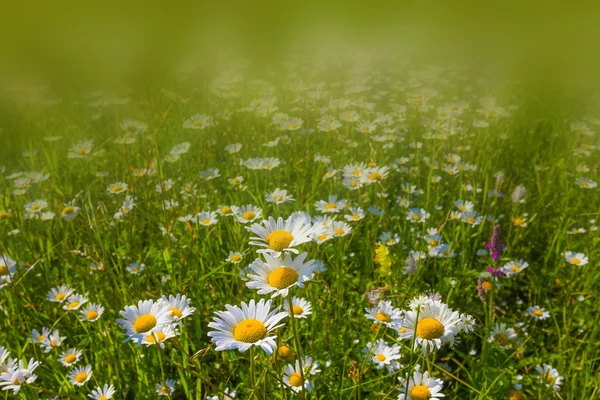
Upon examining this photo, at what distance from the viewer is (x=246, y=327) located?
3.20 feet

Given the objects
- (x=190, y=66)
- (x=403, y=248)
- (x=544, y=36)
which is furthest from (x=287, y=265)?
(x=544, y=36)

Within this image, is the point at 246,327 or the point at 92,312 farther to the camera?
the point at 92,312

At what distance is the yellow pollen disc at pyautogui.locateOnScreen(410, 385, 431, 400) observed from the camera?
1110 millimetres

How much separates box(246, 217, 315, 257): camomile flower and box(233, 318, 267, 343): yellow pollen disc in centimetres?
15

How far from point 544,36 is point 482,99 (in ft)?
8.27

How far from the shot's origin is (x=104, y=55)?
5945 millimetres

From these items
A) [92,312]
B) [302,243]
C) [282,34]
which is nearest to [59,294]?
[92,312]

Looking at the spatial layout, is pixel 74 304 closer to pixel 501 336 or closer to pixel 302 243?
pixel 302 243

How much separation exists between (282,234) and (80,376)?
102cm

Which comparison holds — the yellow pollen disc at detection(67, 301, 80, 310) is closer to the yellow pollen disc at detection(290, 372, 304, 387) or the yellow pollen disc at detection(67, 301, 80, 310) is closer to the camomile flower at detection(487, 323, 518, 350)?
the yellow pollen disc at detection(290, 372, 304, 387)

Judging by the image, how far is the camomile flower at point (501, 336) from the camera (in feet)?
5.73

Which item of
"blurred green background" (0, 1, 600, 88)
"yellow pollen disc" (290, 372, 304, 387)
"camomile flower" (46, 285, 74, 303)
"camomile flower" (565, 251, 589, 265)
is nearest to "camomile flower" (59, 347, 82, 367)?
"camomile flower" (46, 285, 74, 303)

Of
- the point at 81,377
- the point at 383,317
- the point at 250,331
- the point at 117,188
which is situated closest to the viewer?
the point at 250,331

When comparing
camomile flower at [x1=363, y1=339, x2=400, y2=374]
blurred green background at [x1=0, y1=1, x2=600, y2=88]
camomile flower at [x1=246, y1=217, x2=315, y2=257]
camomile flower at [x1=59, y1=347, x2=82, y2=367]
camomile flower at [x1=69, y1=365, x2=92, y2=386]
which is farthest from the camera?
blurred green background at [x1=0, y1=1, x2=600, y2=88]
